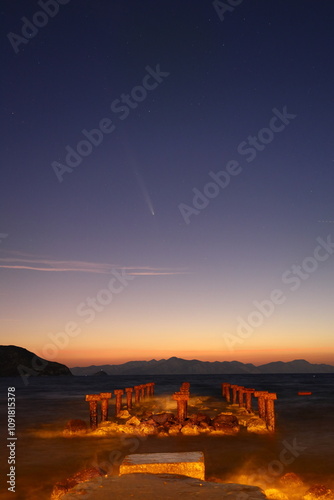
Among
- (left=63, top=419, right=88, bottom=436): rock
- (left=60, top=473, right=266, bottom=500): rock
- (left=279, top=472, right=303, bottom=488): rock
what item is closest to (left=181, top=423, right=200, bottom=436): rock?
(left=63, top=419, right=88, bottom=436): rock

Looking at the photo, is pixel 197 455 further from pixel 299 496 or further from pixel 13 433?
pixel 13 433

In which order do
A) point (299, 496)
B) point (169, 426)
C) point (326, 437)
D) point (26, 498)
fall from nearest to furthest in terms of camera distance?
point (299, 496)
point (26, 498)
point (169, 426)
point (326, 437)

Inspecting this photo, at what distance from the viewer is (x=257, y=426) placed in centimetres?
1786

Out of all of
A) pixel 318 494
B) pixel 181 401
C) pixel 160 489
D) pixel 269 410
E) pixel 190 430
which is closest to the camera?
pixel 160 489

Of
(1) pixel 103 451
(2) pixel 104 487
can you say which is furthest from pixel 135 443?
(2) pixel 104 487

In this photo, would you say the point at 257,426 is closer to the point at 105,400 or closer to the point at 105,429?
the point at 105,429

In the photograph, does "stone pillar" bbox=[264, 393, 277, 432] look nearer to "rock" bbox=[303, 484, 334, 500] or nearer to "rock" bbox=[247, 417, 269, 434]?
"rock" bbox=[247, 417, 269, 434]

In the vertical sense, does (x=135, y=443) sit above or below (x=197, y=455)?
below

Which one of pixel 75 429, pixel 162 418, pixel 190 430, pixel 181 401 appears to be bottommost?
pixel 190 430

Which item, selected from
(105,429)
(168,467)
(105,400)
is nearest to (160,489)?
(168,467)

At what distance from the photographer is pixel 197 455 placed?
7.77m

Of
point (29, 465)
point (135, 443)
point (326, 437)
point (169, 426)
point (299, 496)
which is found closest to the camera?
point (299, 496)

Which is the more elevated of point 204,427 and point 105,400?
point 105,400

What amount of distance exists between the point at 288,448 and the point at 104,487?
11.4 metres
